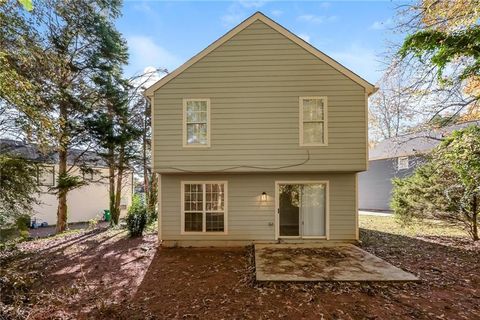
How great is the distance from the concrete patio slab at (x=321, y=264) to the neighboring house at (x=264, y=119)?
0.74m

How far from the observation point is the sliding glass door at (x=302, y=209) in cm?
888

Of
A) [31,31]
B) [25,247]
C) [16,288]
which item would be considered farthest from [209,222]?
[31,31]

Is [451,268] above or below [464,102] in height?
below

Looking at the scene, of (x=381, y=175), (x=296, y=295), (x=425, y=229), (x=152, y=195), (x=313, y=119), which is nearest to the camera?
(x=296, y=295)

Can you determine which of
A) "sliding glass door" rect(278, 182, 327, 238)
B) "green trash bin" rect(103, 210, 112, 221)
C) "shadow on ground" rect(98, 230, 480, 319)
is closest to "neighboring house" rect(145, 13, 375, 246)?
"sliding glass door" rect(278, 182, 327, 238)

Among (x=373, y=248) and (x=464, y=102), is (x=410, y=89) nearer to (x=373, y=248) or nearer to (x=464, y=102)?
(x=464, y=102)

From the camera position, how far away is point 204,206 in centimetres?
895

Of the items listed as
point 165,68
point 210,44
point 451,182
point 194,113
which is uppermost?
point 165,68

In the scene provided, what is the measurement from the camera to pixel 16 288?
206 inches

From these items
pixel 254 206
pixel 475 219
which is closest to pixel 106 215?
pixel 254 206

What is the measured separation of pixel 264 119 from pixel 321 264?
4.47 metres

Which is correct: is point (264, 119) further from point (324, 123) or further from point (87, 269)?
point (87, 269)

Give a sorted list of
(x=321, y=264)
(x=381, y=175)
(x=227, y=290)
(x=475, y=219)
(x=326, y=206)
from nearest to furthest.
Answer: (x=227, y=290), (x=321, y=264), (x=326, y=206), (x=475, y=219), (x=381, y=175)

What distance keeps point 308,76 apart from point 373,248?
5.84 meters
